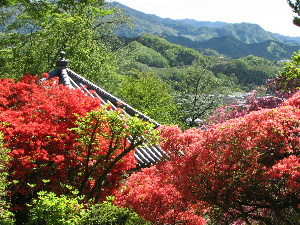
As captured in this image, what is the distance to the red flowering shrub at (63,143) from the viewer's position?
17.9 feet

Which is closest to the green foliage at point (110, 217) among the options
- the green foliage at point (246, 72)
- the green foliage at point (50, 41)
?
the green foliage at point (50, 41)

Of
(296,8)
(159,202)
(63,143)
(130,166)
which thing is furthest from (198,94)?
(63,143)

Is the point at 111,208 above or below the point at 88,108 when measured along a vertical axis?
below

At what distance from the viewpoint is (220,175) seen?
477cm

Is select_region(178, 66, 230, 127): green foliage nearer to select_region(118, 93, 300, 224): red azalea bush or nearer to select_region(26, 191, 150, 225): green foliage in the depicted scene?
select_region(118, 93, 300, 224): red azalea bush

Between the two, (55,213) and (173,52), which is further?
(173,52)

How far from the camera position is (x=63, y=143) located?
5.91 meters

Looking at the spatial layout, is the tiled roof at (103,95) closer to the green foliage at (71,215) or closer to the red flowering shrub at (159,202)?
the red flowering shrub at (159,202)

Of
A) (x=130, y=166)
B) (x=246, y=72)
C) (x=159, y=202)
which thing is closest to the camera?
(x=159, y=202)

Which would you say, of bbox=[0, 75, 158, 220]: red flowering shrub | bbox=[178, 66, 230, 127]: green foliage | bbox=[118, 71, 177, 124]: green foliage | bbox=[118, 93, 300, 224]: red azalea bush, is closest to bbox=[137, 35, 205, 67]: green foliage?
bbox=[118, 71, 177, 124]: green foliage

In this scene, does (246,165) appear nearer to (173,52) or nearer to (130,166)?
(130,166)

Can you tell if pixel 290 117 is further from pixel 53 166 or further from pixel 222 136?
pixel 53 166

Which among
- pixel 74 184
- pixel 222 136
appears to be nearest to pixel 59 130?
pixel 74 184

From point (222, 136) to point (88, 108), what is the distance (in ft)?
10.3
